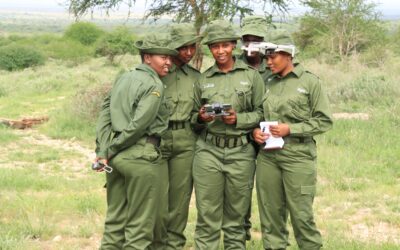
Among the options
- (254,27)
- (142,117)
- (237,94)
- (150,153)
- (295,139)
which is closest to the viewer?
(142,117)

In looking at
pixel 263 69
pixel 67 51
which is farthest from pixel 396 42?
pixel 263 69

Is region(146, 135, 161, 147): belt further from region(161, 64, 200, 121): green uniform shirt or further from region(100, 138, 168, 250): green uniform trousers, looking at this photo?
region(161, 64, 200, 121): green uniform shirt

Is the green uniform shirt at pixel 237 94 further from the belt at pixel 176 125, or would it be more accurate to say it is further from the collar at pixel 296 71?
the collar at pixel 296 71

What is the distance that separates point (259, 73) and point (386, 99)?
26.4ft

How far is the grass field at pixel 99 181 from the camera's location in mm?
4852

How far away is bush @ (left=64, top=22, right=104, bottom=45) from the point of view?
1752 inches

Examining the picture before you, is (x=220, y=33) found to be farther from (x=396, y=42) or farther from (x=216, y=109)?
(x=396, y=42)

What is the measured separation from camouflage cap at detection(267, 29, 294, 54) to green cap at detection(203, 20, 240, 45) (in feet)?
0.82

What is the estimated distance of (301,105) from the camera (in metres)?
3.75

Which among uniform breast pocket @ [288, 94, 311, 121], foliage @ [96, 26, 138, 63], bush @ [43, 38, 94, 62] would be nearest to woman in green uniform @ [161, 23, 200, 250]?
uniform breast pocket @ [288, 94, 311, 121]

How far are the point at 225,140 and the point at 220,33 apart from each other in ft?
2.41

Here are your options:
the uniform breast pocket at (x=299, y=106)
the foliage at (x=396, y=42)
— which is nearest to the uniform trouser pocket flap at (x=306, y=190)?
the uniform breast pocket at (x=299, y=106)

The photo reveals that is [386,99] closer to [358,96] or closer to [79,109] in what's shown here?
[358,96]

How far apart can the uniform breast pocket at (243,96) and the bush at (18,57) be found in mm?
26803
